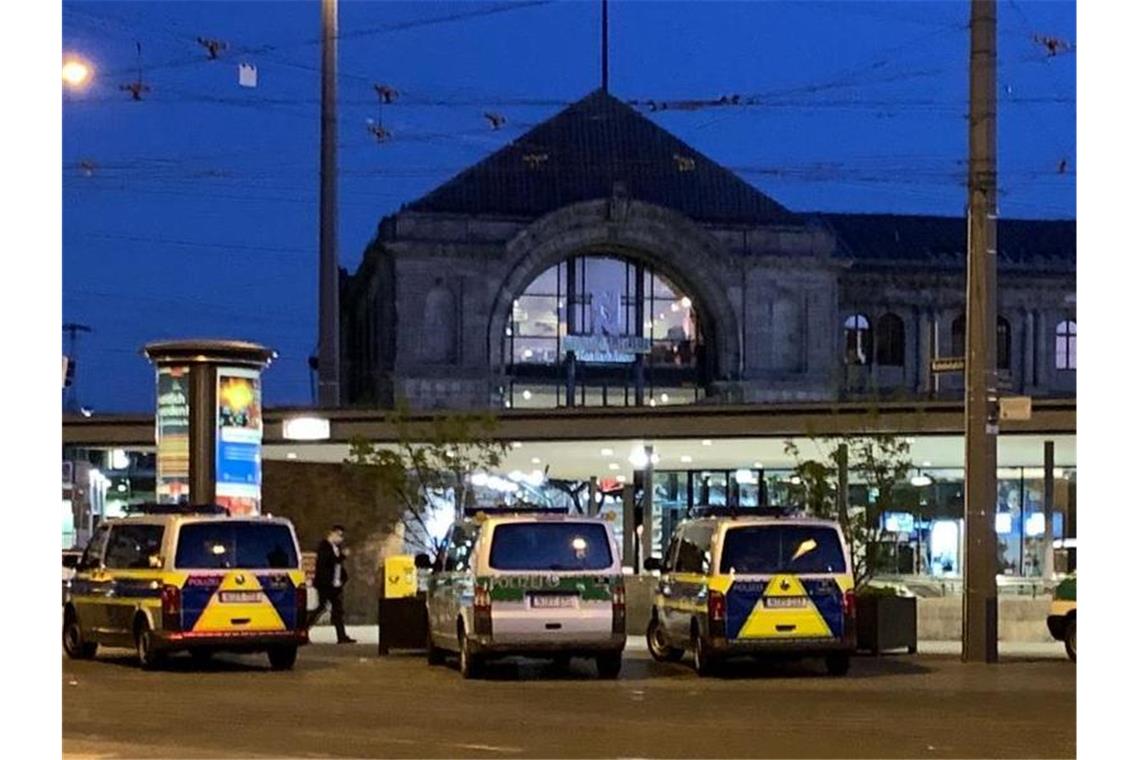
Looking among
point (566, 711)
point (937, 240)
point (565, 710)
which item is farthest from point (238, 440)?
point (937, 240)

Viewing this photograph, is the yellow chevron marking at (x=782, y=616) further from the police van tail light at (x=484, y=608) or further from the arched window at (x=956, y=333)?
the arched window at (x=956, y=333)

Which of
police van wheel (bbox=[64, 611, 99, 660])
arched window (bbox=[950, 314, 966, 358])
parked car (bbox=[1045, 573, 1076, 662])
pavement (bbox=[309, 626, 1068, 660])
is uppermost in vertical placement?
arched window (bbox=[950, 314, 966, 358])

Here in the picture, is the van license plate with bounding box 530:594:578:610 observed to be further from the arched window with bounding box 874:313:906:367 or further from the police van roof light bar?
the arched window with bounding box 874:313:906:367

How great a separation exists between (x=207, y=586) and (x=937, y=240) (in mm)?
47149

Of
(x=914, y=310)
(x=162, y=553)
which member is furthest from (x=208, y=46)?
(x=914, y=310)

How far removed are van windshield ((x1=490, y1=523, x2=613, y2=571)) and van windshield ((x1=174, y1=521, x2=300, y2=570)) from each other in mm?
2859

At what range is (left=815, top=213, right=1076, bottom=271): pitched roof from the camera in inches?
2379

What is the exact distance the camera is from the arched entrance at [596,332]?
54312mm

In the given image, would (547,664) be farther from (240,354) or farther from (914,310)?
(914,310)

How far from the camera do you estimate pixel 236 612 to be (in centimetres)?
2078

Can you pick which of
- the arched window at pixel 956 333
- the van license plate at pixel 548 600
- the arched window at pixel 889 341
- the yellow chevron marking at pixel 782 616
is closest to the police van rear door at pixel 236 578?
the van license plate at pixel 548 600

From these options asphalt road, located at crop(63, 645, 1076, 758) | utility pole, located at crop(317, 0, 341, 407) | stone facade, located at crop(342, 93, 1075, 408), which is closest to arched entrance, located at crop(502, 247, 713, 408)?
stone facade, located at crop(342, 93, 1075, 408)
